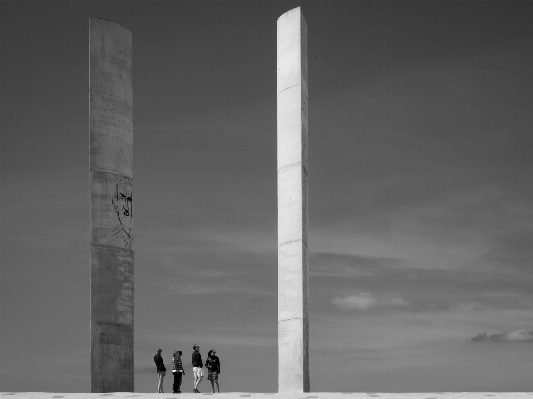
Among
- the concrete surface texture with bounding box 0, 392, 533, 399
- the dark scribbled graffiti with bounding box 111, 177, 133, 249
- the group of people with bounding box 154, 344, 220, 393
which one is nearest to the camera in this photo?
the concrete surface texture with bounding box 0, 392, 533, 399

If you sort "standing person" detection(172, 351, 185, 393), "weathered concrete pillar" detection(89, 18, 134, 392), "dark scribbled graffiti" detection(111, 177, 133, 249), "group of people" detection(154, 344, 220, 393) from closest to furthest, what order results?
"standing person" detection(172, 351, 185, 393) → "group of people" detection(154, 344, 220, 393) → "weathered concrete pillar" detection(89, 18, 134, 392) → "dark scribbled graffiti" detection(111, 177, 133, 249)

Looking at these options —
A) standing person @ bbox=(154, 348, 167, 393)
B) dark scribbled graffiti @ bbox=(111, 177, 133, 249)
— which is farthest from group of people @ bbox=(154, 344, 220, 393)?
dark scribbled graffiti @ bbox=(111, 177, 133, 249)

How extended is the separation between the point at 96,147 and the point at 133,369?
230 inches

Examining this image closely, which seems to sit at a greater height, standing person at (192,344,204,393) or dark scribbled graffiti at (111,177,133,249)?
dark scribbled graffiti at (111,177,133,249)

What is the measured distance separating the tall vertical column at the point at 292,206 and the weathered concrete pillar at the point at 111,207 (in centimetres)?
429

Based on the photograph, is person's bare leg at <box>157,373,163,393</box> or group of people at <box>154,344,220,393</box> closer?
group of people at <box>154,344,220,393</box>

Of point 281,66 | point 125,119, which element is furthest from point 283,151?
point 125,119

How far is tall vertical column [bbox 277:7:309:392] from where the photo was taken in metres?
25.5

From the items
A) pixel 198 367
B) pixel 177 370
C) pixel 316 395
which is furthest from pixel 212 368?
pixel 316 395

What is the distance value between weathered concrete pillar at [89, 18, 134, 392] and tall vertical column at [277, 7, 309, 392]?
4.29 m

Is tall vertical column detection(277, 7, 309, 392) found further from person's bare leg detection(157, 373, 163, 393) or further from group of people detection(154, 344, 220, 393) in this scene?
person's bare leg detection(157, 373, 163, 393)

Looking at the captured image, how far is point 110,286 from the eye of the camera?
90.1 ft

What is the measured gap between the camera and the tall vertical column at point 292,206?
25469 millimetres

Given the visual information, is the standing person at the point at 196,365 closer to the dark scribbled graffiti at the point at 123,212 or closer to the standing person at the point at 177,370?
the standing person at the point at 177,370
